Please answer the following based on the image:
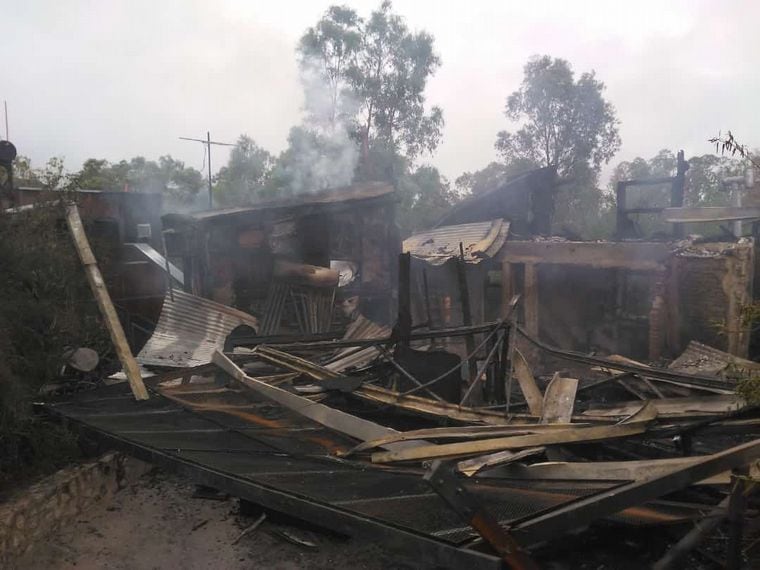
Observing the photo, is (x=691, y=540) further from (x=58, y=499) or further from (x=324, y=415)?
(x=58, y=499)

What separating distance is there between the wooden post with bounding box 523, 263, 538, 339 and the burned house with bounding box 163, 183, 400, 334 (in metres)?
4.06

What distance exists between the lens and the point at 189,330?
9.62 metres

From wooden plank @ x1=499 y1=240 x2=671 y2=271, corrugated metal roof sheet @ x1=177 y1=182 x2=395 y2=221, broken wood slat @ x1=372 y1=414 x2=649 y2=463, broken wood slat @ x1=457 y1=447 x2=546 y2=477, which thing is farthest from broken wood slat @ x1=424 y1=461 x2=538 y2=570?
wooden plank @ x1=499 y1=240 x2=671 y2=271

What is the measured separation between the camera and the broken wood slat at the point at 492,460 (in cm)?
310

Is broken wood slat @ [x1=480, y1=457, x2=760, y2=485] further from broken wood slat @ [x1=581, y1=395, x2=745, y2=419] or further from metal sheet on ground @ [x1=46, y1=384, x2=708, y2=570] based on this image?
broken wood slat @ [x1=581, y1=395, x2=745, y2=419]

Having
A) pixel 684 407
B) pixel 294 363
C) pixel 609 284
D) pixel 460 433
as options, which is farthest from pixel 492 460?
→ pixel 609 284

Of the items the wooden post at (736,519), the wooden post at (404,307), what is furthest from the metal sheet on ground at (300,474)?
the wooden post at (404,307)

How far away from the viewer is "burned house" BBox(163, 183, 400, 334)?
Result: 432 inches

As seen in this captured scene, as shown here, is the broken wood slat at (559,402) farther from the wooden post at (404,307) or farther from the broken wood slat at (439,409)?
the wooden post at (404,307)

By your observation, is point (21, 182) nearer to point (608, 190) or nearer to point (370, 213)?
point (370, 213)

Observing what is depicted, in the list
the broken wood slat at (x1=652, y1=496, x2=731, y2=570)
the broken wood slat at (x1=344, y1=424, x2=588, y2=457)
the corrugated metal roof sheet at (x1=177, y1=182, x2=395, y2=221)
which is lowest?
the broken wood slat at (x1=652, y1=496, x2=731, y2=570)

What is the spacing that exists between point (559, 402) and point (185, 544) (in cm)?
370

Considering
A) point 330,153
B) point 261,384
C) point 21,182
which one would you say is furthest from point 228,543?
point 330,153

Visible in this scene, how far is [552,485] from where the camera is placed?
280 centimetres
